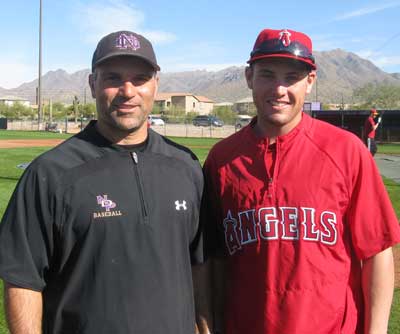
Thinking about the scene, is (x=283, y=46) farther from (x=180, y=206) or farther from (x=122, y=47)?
(x=180, y=206)

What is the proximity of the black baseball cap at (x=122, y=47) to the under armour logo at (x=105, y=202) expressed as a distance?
0.61 m

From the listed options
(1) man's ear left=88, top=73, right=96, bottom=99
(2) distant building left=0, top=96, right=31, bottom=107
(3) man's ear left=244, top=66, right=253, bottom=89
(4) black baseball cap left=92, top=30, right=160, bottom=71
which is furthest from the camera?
(2) distant building left=0, top=96, right=31, bottom=107

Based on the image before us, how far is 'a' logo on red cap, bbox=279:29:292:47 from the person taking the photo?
7.59ft

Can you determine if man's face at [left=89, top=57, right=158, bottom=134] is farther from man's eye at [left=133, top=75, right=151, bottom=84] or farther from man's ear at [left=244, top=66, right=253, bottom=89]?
man's ear at [left=244, top=66, right=253, bottom=89]

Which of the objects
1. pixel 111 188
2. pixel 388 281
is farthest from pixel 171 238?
pixel 388 281

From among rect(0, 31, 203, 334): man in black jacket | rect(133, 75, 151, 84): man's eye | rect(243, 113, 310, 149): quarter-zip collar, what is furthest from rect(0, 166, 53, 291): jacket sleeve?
rect(243, 113, 310, 149): quarter-zip collar

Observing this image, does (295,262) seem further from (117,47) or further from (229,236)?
(117,47)

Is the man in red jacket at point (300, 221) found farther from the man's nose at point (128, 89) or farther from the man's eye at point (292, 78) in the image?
the man's nose at point (128, 89)

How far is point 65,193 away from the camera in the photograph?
201 cm

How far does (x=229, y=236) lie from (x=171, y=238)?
42cm

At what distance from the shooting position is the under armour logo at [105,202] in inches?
79.9

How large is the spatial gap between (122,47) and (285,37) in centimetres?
79

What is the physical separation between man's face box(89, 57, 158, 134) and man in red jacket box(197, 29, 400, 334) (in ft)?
1.87

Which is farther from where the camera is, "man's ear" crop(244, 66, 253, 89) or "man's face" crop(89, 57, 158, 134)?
"man's ear" crop(244, 66, 253, 89)
